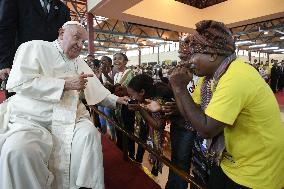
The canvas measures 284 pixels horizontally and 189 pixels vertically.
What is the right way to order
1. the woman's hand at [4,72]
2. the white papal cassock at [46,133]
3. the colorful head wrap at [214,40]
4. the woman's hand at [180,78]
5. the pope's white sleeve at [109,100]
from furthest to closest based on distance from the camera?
the pope's white sleeve at [109,100]
the woman's hand at [4,72]
the white papal cassock at [46,133]
the woman's hand at [180,78]
the colorful head wrap at [214,40]

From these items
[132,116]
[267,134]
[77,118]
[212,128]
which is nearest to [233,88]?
[212,128]

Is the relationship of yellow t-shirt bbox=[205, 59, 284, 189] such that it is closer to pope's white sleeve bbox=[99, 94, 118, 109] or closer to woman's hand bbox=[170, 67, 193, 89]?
woman's hand bbox=[170, 67, 193, 89]

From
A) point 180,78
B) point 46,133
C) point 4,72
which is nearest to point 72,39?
point 4,72

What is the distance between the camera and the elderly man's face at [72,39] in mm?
2203

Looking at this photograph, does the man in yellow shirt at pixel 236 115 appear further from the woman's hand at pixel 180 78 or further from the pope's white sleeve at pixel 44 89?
the pope's white sleeve at pixel 44 89

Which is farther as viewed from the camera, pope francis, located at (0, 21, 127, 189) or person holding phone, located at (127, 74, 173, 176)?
person holding phone, located at (127, 74, 173, 176)

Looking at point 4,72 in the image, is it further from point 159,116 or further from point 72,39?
point 159,116

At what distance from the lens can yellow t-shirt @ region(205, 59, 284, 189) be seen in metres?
1.23

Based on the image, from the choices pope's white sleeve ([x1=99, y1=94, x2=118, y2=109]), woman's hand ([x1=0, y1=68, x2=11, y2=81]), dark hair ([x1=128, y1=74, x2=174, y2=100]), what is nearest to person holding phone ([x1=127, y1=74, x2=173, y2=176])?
dark hair ([x1=128, y1=74, x2=174, y2=100])

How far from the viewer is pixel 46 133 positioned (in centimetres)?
203

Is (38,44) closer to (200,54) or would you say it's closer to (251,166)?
(200,54)

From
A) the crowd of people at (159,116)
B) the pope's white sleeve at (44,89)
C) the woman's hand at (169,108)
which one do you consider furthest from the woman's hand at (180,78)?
the pope's white sleeve at (44,89)

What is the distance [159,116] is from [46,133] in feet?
3.00

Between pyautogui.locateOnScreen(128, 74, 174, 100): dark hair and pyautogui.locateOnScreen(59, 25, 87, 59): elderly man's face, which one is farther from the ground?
pyautogui.locateOnScreen(59, 25, 87, 59): elderly man's face
